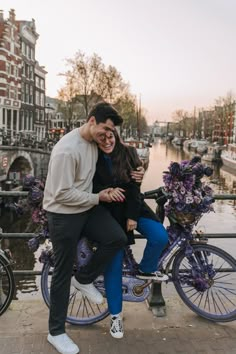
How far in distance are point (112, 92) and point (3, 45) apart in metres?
11.4

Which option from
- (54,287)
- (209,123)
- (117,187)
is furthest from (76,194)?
(209,123)

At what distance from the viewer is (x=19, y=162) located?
32.0m

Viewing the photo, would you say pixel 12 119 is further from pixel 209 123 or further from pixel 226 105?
pixel 209 123

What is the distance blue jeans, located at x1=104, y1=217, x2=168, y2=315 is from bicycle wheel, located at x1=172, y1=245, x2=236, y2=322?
1.02 feet

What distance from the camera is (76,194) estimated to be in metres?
2.59

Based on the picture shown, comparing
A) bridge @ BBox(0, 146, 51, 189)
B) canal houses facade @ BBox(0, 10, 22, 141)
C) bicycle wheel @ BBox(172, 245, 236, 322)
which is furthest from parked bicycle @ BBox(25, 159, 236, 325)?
canal houses facade @ BBox(0, 10, 22, 141)

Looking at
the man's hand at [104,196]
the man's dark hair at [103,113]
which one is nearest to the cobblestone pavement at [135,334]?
the man's hand at [104,196]

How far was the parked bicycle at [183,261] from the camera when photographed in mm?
3002

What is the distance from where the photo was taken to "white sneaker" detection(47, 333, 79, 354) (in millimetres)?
2693

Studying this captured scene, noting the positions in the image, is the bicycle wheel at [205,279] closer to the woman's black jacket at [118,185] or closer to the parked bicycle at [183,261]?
the parked bicycle at [183,261]

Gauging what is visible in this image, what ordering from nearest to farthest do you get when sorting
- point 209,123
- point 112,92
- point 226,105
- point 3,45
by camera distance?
point 3,45, point 112,92, point 226,105, point 209,123

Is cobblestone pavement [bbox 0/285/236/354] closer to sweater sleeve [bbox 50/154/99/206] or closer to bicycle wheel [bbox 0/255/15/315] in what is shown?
bicycle wheel [bbox 0/255/15/315]

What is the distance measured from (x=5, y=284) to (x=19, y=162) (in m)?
29.6

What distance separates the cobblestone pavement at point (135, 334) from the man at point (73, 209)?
183 millimetres
